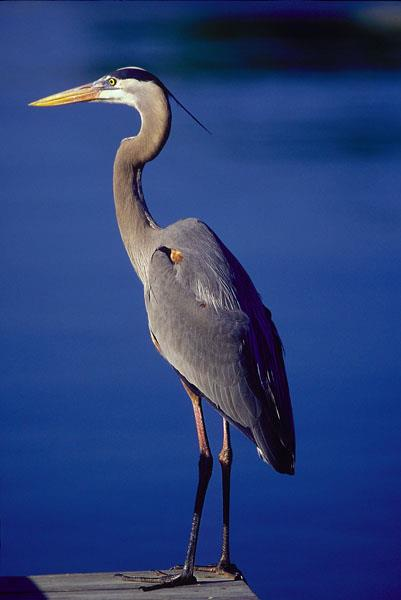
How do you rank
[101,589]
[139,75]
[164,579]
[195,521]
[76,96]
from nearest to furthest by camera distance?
1. [101,589]
2. [164,579]
3. [195,521]
4. [139,75]
5. [76,96]

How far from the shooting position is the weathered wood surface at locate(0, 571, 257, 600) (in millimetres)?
2896

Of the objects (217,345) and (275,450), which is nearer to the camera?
(275,450)

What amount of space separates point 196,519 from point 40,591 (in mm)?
494

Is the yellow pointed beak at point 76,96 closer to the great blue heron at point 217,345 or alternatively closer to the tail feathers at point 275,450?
the great blue heron at point 217,345

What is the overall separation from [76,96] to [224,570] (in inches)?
62.4

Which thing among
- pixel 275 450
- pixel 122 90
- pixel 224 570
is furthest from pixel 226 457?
pixel 122 90

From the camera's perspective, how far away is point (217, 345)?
3.26 m

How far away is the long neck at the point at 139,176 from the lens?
354 cm

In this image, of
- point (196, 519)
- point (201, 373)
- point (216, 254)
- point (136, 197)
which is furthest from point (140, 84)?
point (196, 519)

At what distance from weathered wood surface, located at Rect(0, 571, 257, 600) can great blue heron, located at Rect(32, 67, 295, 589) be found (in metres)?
0.08

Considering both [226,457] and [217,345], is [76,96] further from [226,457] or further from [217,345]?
[226,457]

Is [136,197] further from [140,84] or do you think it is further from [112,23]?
[112,23]

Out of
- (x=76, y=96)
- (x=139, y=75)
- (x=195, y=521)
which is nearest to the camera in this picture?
(x=195, y=521)

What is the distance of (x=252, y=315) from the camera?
329 centimetres
